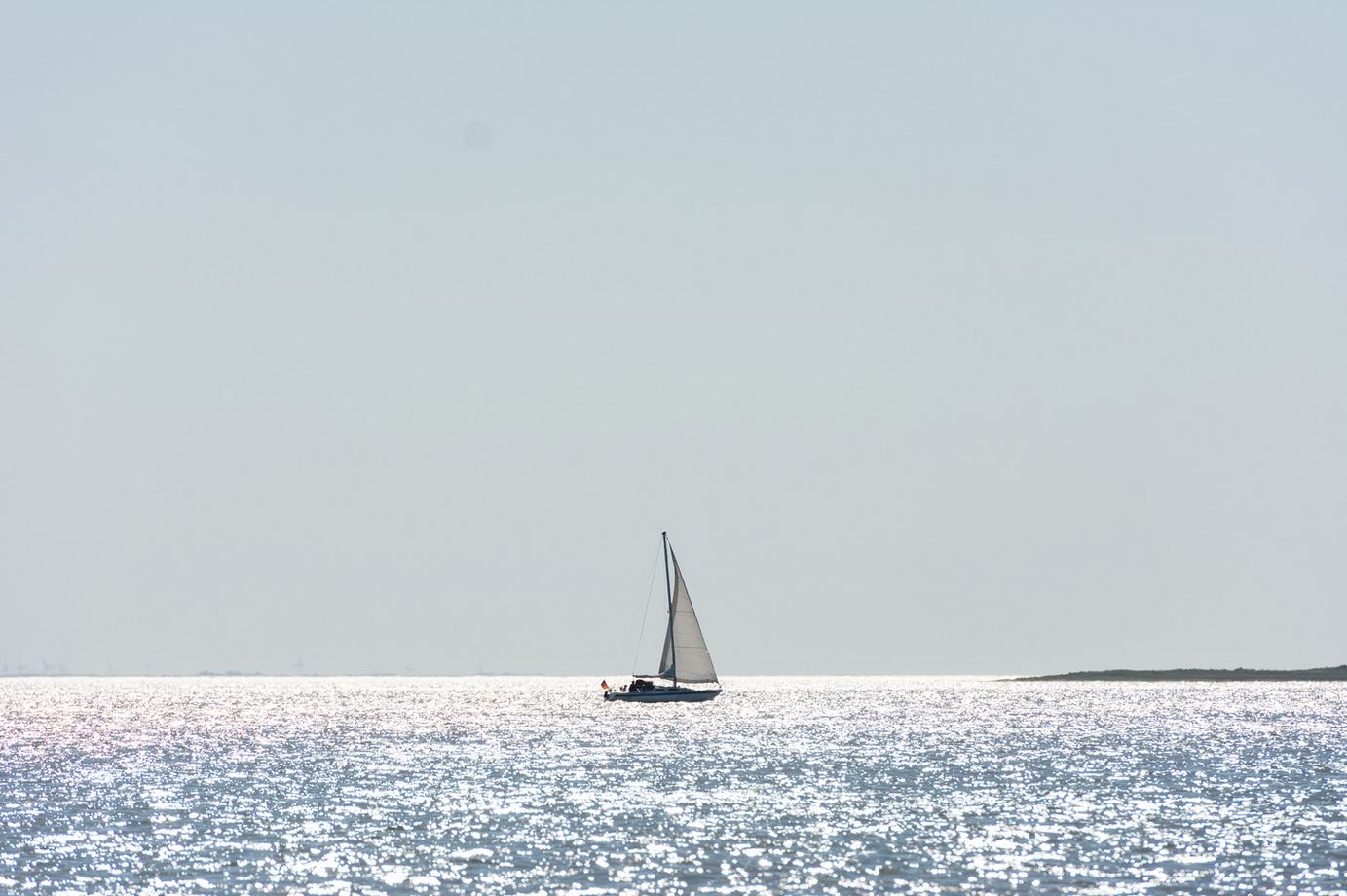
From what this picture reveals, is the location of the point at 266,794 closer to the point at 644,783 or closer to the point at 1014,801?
the point at 644,783

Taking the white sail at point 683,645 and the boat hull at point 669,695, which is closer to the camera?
the white sail at point 683,645

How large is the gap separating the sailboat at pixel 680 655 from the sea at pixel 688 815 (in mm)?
37692

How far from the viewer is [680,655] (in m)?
176

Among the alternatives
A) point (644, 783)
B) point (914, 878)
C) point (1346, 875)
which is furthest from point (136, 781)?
point (1346, 875)

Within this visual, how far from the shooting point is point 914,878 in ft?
180

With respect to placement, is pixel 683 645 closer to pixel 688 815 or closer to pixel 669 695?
pixel 669 695

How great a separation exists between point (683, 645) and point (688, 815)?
103m

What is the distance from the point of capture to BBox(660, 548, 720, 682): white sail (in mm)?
174125

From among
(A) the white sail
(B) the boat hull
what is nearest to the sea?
(A) the white sail

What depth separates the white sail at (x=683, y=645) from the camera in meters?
174

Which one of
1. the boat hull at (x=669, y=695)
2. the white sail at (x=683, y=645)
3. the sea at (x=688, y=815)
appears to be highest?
the white sail at (x=683, y=645)

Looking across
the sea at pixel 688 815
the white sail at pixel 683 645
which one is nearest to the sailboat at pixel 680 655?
the white sail at pixel 683 645

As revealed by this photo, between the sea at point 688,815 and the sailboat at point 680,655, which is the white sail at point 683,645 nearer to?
the sailboat at point 680,655

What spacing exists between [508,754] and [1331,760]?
51081 millimetres
